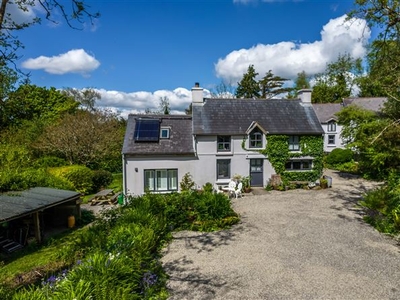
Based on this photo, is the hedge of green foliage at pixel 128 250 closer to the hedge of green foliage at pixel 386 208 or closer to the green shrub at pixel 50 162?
the hedge of green foliage at pixel 386 208

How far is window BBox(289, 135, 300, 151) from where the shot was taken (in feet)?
67.1

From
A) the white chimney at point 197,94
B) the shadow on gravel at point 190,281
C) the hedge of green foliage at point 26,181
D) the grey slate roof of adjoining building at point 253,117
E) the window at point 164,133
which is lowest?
the shadow on gravel at point 190,281

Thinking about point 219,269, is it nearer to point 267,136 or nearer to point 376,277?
point 376,277

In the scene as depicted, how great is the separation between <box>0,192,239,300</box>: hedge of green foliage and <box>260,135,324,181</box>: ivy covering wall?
857 cm

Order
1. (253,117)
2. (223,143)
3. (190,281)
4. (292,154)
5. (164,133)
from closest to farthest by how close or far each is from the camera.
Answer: (190,281) < (223,143) < (164,133) < (292,154) < (253,117)

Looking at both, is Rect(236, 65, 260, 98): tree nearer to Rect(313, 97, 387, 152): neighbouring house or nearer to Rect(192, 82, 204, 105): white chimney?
Rect(313, 97, 387, 152): neighbouring house

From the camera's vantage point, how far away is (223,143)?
65.2ft

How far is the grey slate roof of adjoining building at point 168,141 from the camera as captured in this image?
1847 centimetres

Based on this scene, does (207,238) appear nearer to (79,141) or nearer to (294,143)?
(294,143)

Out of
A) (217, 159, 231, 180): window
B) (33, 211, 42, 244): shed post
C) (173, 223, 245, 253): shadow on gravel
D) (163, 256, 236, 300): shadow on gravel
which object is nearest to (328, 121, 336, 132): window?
(217, 159, 231, 180): window

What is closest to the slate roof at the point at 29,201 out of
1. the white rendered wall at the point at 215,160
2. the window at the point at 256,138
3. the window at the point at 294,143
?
the white rendered wall at the point at 215,160

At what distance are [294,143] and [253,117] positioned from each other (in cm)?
395

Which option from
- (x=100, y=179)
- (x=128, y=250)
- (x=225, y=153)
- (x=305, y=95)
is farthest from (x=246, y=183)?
(x=128, y=250)

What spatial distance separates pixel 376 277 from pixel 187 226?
24.7 ft
